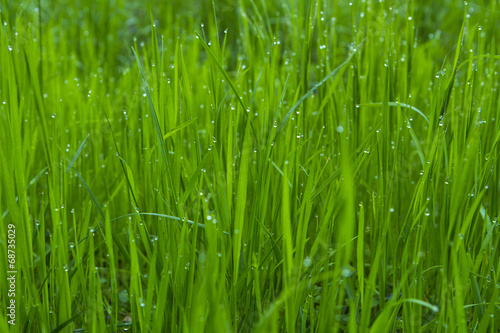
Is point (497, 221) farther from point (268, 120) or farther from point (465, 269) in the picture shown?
point (268, 120)

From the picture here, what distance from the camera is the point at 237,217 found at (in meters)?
0.95

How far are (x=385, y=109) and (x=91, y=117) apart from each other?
87cm

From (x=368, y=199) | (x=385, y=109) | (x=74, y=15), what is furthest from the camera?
(x=74, y=15)

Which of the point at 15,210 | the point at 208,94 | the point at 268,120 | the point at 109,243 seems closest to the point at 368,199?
the point at 268,120

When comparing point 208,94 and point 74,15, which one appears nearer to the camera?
point 208,94

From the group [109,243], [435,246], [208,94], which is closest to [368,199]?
[435,246]

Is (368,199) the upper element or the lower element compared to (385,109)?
lower

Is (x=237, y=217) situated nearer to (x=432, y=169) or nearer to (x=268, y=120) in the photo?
(x=268, y=120)

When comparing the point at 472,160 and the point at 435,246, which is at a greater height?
the point at 472,160

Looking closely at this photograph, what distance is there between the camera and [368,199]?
1.33 m

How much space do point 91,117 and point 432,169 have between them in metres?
0.96

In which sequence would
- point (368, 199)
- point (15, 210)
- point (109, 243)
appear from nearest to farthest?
point (109, 243) < point (15, 210) < point (368, 199)

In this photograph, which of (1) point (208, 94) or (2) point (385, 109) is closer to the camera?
(2) point (385, 109)

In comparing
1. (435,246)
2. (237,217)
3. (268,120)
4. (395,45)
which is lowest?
(435,246)
